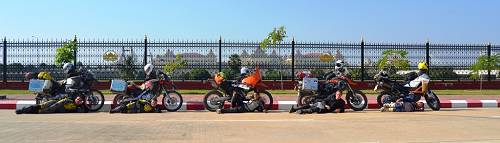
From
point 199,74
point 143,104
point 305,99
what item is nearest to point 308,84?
point 305,99

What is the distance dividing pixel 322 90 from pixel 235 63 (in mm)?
10041

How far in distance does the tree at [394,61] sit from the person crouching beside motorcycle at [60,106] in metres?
14.5

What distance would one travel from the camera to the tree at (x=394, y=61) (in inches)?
998

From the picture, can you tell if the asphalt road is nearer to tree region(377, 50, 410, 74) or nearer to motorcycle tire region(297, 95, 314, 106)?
motorcycle tire region(297, 95, 314, 106)

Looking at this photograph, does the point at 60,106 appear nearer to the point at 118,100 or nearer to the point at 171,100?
the point at 118,100

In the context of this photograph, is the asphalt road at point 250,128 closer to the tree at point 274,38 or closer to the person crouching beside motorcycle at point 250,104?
the person crouching beside motorcycle at point 250,104

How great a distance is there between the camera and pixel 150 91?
14.5 meters

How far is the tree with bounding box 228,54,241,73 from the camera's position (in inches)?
954

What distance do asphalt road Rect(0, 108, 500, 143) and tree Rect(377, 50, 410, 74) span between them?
1199 centimetres

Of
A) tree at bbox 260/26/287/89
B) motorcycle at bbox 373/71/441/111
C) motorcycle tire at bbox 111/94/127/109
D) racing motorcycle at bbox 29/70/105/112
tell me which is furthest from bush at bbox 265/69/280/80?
racing motorcycle at bbox 29/70/105/112

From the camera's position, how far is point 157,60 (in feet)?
80.1

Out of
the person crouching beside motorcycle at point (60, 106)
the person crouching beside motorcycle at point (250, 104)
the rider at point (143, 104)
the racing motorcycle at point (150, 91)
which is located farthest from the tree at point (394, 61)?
the person crouching beside motorcycle at point (60, 106)

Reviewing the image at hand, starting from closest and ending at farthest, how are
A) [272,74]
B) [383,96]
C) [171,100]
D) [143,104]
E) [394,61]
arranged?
1. [143,104]
2. [171,100]
3. [383,96]
4. [272,74]
5. [394,61]

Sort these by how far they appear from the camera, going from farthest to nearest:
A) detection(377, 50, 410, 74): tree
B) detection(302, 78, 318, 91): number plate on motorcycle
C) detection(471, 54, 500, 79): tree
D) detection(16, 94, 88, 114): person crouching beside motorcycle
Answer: detection(471, 54, 500, 79): tree, detection(377, 50, 410, 74): tree, detection(302, 78, 318, 91): number plate on motorcycle, detection(16, 94, 88, 114): person crouching beside motorcycle
